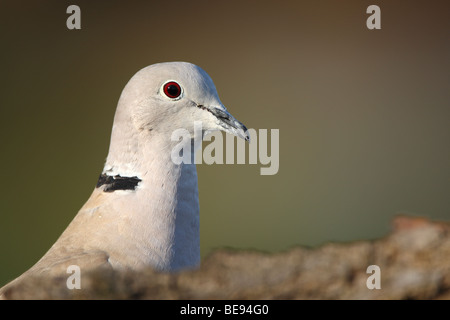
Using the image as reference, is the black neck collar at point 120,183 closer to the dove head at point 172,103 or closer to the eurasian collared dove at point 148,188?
the eurasian collared dove at point 148,188

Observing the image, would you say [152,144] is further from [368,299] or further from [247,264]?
[368,299]

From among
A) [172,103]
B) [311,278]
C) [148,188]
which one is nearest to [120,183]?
[148,188]

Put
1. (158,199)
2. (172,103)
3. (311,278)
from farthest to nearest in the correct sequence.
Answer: (172,103) → (158,199) → (311,278)

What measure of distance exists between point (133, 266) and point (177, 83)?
596 mm

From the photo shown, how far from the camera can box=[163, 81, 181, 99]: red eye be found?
5.80 ft

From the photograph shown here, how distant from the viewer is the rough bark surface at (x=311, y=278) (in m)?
0.63

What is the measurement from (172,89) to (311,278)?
1.22 metres

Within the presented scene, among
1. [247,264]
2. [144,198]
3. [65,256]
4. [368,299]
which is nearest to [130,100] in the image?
[144,198]

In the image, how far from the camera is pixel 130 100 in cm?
176

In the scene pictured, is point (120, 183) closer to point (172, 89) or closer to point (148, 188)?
point (148, 188)

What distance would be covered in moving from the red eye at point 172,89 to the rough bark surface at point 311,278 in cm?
110

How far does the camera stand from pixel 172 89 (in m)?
1.77

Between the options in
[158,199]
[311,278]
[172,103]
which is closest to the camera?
[311,278]

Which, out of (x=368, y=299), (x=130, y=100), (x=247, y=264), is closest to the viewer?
(x=368, y=299)
